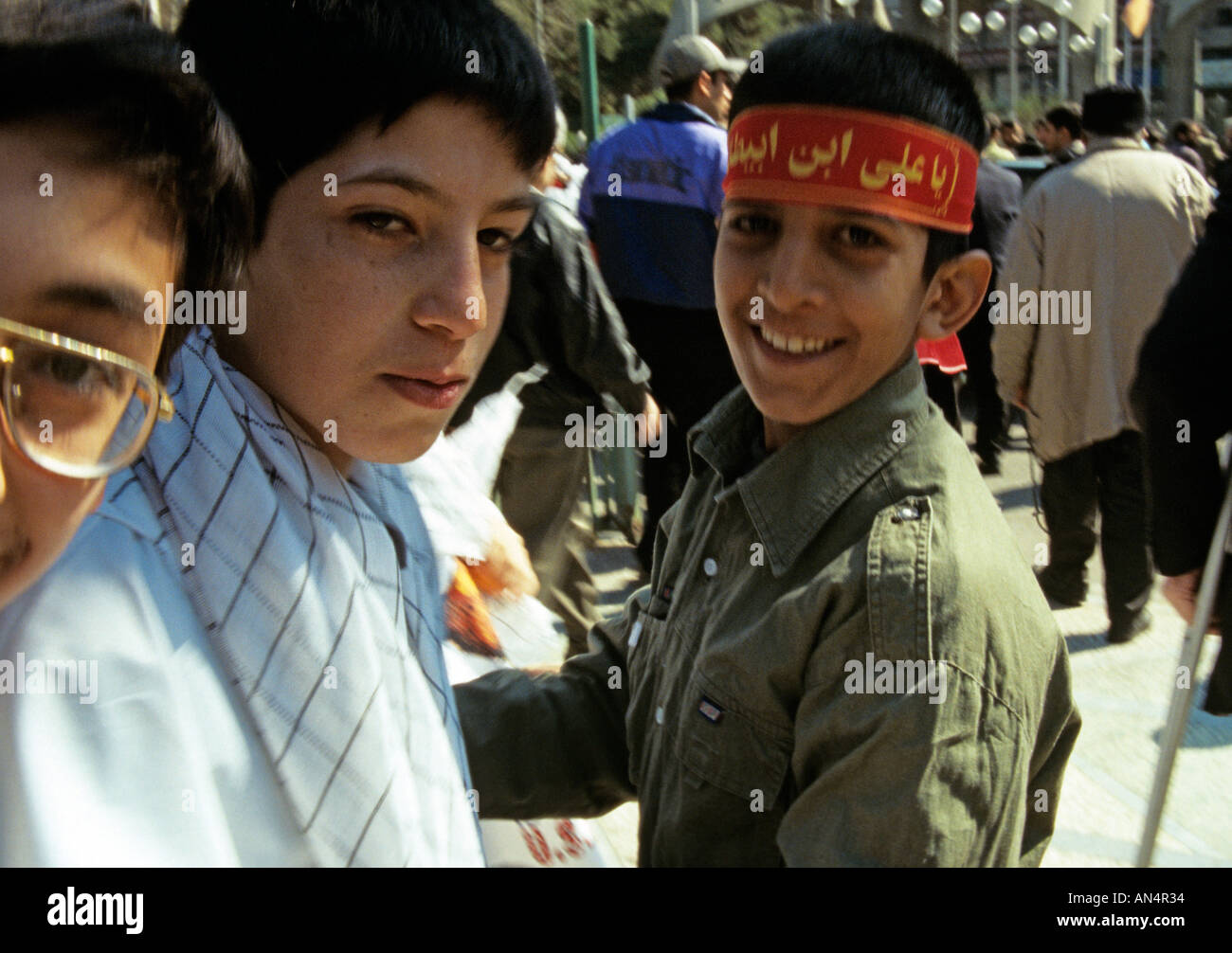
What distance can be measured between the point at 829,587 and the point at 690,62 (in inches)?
165

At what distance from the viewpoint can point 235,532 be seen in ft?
3.54

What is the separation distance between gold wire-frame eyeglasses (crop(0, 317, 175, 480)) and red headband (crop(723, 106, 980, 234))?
855 millimetres

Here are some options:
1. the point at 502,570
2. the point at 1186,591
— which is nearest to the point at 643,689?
the point at 502,570

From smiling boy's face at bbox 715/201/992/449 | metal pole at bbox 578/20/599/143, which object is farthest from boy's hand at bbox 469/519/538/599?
metal pole at bbox 578/20/599/143

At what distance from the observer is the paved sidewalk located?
10.7 ft

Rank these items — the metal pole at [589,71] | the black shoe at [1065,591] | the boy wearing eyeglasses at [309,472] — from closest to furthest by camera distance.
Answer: the boy wearing eyeglasses at [309,472] < the black shoe at [1065,591] < the metal pole at [589,71]

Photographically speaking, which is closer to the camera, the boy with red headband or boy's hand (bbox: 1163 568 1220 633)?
the boy with red headband

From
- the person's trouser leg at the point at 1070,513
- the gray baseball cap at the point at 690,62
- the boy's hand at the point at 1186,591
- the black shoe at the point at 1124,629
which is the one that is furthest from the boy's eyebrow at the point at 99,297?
the person's trouser leg at the point at 1070,513

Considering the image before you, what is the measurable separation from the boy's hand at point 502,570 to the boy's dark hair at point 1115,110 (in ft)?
13.8

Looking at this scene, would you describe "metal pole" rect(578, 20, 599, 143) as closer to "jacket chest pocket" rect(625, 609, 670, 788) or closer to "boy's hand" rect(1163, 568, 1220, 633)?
"boy's hand" rect(1163, 568, 1220, 633)

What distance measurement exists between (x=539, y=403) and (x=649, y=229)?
0.99 metres

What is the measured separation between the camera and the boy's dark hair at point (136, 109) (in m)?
0.82

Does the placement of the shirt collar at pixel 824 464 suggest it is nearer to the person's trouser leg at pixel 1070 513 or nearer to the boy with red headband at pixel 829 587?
the boy with red headband at pixel 829 587
